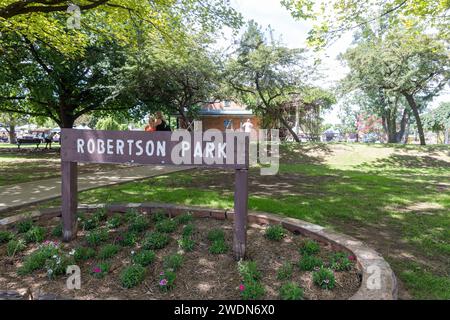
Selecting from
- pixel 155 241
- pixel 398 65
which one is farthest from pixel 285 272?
pixel 398 65

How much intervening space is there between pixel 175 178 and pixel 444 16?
9282 mm

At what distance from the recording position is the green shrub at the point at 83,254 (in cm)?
323

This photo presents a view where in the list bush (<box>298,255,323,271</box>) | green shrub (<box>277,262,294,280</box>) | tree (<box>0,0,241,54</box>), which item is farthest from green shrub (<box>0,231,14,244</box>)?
tree (<box>0,0,241,54</box>)

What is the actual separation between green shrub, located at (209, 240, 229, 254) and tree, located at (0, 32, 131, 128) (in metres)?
13.8

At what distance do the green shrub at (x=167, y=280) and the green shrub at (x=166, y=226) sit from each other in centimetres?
103

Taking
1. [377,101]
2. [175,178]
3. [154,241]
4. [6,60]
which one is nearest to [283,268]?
[154,241]

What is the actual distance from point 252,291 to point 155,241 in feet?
4.38

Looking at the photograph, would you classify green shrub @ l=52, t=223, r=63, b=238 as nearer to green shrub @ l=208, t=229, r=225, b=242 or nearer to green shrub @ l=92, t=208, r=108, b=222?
green shrub @ l=92, t=208, r=108, b=222

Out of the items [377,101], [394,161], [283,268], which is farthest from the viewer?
[377,101]

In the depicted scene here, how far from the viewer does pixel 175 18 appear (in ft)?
32.5

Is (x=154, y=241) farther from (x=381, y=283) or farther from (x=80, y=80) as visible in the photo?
(x=80, y=80)

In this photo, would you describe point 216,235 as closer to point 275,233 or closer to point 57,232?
point 275,233

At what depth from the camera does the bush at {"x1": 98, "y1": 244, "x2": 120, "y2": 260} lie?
3.27 metres

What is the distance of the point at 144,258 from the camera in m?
3.12
